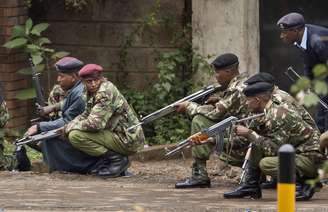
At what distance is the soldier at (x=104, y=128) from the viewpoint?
1053 centimetres

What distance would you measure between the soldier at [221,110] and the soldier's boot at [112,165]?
1.01 m

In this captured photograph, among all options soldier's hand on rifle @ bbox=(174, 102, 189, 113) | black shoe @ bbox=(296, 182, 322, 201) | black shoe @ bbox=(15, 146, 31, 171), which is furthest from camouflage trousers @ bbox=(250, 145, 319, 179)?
black shoe @ bbox=(15, 146, 31, 171)

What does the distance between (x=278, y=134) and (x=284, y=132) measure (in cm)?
5

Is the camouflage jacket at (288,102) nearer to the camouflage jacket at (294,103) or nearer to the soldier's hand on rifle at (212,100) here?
the camouflage jacket at (294,103)

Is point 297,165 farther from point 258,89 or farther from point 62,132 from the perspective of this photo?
point 62,132

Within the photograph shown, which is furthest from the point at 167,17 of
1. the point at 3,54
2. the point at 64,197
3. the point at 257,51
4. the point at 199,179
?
the point at 64,197

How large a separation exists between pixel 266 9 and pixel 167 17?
1288 millimetres

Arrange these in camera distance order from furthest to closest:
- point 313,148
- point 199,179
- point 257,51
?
1. point 257,51
2. point 199,179
3. point 313,148

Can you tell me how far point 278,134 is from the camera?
8.81m

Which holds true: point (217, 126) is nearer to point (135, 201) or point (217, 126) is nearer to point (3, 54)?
point (135, 201)

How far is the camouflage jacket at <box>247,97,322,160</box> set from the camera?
8.78 m

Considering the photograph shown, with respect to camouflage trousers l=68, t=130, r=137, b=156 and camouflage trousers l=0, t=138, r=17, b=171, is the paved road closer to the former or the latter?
camouflage trousers l=68, t=130, r=137, b=156

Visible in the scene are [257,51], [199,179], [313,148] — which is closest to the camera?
[313,148]

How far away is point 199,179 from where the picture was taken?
396 inches
